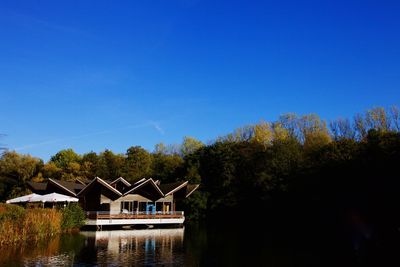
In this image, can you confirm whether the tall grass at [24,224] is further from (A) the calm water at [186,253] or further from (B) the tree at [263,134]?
(B) the tree at [263,134]

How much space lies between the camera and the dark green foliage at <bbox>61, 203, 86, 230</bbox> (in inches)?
1295

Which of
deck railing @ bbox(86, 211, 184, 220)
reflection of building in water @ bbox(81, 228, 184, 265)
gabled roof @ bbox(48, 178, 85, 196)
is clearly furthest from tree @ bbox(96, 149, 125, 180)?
reflection of building in water @ bbox(81, 228, 184, 265)

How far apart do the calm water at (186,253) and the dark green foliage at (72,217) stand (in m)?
3.82

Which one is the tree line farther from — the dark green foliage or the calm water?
the dark green foliage

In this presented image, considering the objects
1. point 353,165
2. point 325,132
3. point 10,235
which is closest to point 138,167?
point 325,132

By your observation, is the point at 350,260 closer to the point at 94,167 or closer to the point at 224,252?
the point at 224,252

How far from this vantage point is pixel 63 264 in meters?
18.3

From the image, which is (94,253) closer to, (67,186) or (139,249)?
(139,249)

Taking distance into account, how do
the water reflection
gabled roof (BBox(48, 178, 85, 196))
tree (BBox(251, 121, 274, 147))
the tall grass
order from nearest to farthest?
1. the water reflection
2. the tall grass
3. gabled roof (BBox(48, 178, 85, 196))
4. tree (BBox(251, 121, 274, 147))

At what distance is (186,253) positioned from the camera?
2291 cm

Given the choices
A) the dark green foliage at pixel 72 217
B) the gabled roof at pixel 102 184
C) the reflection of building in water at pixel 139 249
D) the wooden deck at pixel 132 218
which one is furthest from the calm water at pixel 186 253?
the gabled roof at pixel 102 184

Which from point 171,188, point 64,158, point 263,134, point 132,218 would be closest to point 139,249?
point 132,218

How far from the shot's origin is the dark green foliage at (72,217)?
32.9 meters

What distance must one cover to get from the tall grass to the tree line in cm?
2152
